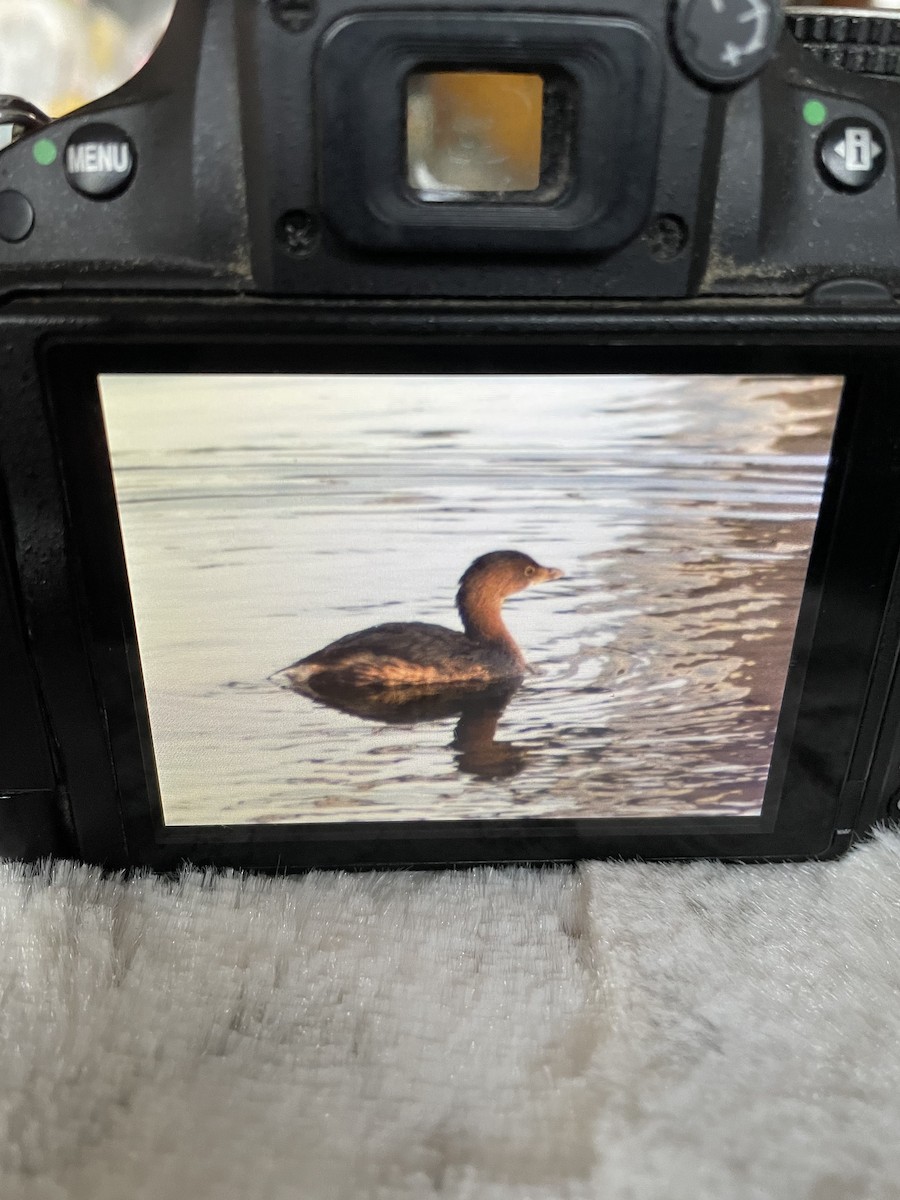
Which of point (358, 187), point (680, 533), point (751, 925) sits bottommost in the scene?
point (751, 925)

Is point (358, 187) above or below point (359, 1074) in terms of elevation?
above

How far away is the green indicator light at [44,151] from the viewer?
285 mm

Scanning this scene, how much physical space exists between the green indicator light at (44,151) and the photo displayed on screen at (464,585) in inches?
2.5

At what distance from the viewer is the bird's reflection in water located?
0.36 m

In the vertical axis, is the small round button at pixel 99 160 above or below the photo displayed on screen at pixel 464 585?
above

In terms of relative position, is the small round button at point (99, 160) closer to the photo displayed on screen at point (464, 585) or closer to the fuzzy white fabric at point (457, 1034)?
the photo displayed on screen at point (464, 585)

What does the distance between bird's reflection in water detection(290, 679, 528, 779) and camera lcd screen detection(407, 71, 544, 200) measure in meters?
0.17

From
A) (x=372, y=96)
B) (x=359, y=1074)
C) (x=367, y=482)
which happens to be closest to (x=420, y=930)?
(x=359, y=1074)

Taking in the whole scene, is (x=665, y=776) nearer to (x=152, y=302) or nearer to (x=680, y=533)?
(x=680, y=533)

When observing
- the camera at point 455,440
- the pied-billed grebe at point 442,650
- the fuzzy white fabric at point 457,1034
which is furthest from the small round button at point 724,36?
the fuzzy white fabric at point 457,1034

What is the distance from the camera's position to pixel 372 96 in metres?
0.27

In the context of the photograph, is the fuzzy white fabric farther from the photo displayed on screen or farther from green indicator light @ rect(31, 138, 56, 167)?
green indicator light @ rect(31, 138, 56, 167)

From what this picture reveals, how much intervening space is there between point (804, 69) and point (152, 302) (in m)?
0.21

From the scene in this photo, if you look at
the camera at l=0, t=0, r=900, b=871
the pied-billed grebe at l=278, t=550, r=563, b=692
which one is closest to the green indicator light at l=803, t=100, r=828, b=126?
the camera at l=0, t=0, r=900, b=871
